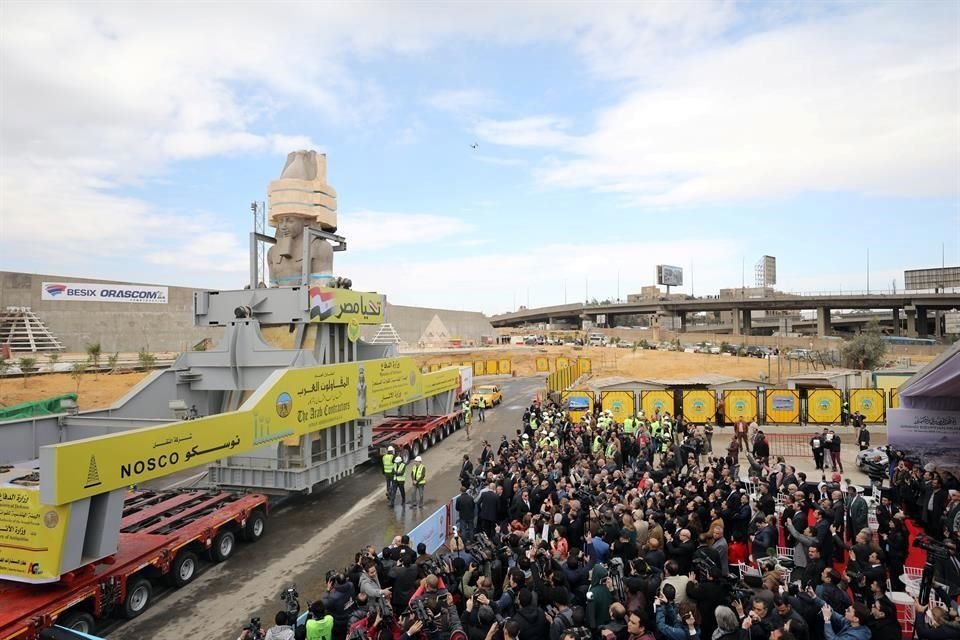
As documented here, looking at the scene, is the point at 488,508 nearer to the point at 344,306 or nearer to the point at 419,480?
the point at 419,480

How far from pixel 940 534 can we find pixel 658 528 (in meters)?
6.49

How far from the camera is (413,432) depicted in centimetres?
2241

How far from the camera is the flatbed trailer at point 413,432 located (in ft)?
66.5

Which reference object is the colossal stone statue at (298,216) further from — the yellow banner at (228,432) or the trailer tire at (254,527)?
the trailer tire at (254,527)

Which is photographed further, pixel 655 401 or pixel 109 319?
pixel 109 319

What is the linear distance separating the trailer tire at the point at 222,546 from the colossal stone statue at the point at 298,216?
881 centimetres

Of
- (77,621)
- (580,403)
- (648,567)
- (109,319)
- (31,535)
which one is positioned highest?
(109,319)

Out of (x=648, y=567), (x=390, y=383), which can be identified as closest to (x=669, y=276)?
(x=390, y=383)

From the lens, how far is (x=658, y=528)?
343 inches

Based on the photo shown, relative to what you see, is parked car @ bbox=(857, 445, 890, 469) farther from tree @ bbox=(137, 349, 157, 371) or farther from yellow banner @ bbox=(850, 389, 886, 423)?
tree @ bbox=(137, 349, 157, 371)

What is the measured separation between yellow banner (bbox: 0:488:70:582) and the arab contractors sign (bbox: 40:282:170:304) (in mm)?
42027

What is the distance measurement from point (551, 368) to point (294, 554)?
4826 cm

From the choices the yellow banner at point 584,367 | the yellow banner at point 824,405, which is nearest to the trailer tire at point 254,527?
the yellow banner at point 824,405

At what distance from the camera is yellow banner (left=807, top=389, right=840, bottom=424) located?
80.9 feet
